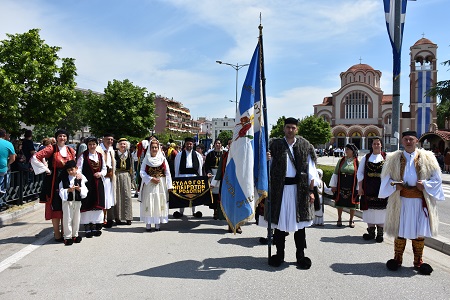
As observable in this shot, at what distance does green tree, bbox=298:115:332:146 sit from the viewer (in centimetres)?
6962

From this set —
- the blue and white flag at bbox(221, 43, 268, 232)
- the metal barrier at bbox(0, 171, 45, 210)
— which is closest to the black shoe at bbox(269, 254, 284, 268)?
the blue and white flag at bbox(221, 43, 268, 232)

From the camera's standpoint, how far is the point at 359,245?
6.84 m

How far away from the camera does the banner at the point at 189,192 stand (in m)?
8.72

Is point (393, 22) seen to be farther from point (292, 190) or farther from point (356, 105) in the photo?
point (356, 105)

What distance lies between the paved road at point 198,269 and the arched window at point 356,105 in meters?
78.7

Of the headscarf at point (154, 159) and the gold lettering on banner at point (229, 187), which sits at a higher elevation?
the headscarf at point (154, 159)

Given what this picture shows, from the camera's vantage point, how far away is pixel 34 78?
65.1 ft

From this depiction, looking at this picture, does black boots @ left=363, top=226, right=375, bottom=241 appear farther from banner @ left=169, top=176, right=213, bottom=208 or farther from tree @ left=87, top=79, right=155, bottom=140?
tree @ left=87, top=79, right=155, bottom=140

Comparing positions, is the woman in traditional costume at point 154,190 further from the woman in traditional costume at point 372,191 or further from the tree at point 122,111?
the tree at point 122,111

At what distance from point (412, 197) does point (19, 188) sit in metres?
9.25

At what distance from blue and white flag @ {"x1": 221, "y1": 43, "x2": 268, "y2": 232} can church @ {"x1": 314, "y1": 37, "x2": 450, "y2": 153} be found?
234 feet

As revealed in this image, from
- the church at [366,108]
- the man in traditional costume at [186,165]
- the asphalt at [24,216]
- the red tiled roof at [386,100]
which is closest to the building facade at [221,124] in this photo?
the church at [366,108]

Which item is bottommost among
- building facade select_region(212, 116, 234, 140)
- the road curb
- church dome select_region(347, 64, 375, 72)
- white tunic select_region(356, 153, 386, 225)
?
the road curb

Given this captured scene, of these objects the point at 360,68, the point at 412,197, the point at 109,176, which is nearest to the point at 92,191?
the point at 109,176
